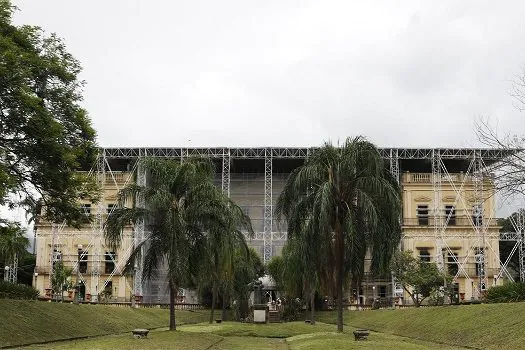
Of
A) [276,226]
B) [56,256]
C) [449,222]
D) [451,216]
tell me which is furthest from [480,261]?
[56,256]

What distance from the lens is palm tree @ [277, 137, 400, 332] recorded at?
71.8 feet

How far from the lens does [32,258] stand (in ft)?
221

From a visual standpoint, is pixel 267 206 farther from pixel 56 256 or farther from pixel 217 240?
pixel 217 240

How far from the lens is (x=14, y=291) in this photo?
2720 cm

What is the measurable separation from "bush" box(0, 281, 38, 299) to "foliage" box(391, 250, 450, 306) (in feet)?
78.1

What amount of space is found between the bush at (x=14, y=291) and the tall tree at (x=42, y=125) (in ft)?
12.2

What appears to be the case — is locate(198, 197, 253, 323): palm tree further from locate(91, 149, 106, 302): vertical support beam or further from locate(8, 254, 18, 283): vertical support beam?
locate(91, 149, 106, 302): vertical support beam

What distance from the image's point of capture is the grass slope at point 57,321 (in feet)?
68.5

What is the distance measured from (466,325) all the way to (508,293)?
14.9ft

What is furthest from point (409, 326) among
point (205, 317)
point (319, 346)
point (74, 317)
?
point (205, 317)

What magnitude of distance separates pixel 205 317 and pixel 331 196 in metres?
26.7

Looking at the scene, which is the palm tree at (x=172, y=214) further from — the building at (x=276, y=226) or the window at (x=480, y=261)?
the building at (x=276, y=226)

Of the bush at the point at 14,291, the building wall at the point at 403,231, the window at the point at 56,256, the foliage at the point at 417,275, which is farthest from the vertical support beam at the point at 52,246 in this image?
the foliage at the point at 417,275

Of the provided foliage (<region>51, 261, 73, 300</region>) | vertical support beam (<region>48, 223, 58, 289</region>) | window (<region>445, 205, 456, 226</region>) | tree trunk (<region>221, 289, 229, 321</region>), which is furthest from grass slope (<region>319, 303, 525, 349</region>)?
vertical support beam (<region>48, 223, 58, 289</region>)
